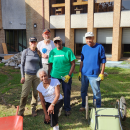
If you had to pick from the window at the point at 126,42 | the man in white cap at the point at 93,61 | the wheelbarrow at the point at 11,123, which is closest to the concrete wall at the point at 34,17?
the window at the point at 126,42

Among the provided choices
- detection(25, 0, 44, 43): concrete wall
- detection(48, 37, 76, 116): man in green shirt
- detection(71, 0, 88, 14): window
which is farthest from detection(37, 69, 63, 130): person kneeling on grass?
detection(25, 0, 44, 43): concrete wall

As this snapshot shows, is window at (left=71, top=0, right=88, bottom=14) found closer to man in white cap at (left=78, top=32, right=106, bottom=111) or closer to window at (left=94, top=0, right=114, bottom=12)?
window at (left=94, top=0, right=114, bottom=12)

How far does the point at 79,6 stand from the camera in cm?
1565

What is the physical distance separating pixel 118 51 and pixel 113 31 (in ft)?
5.95

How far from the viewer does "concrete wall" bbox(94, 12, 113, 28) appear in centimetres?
1431

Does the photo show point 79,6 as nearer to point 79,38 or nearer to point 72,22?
point 72,22

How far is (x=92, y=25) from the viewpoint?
49.0 ft

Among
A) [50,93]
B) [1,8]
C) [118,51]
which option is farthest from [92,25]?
[50,93]

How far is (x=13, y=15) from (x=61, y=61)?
670 inches

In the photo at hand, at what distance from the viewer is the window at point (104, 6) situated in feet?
47.3

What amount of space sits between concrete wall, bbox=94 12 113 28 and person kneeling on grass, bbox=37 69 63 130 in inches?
480

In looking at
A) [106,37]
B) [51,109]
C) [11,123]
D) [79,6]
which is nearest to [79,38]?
[106,37]

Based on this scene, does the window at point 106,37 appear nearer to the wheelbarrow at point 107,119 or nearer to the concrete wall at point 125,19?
the concrete wall at point 125,19

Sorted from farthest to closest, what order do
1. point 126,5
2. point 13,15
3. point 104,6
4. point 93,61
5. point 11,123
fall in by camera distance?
point 13,15
point 104,6
point 126,5
point 93,61
point 11,123
